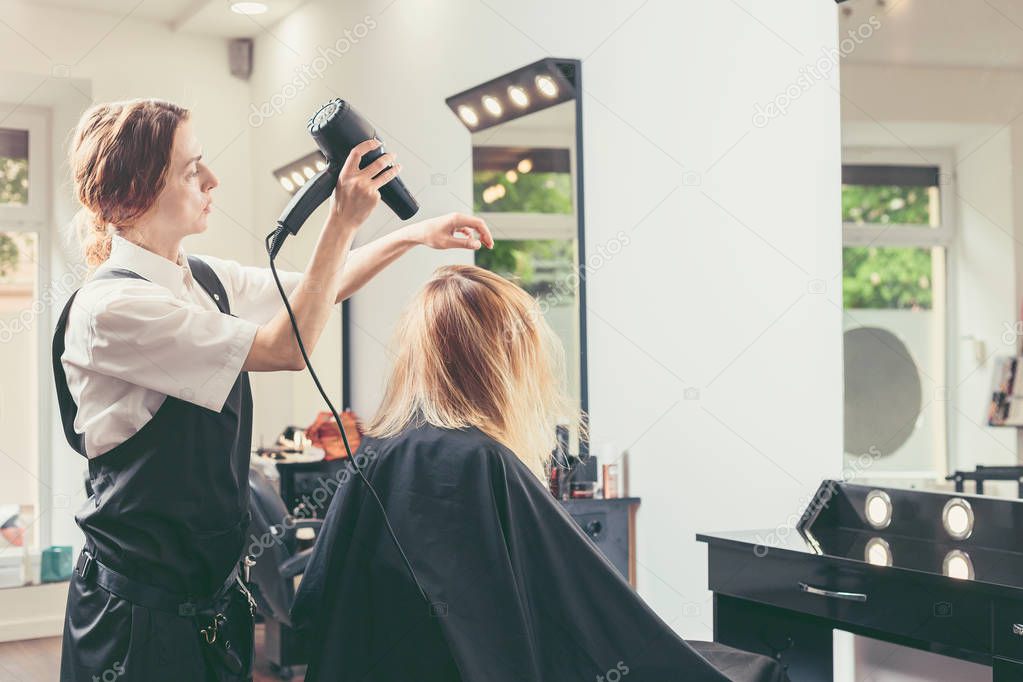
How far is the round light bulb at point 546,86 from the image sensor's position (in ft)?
11.0

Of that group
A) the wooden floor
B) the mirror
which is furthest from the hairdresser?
the wooden floor

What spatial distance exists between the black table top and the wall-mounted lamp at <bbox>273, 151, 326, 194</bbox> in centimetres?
305

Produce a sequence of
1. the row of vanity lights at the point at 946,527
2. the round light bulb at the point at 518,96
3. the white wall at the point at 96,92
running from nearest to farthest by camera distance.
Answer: the row of vanity lights at the point at 946,527, the round light bulb at the point at 518,96, the white wall at the point at 96,92

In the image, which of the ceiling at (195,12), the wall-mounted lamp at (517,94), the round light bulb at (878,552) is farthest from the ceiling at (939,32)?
the ceiling at (195,12)

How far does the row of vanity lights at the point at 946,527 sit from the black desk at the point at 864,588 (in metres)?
0.01

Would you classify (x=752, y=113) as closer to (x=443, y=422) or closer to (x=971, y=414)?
(x=971, y=414)

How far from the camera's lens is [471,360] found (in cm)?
160

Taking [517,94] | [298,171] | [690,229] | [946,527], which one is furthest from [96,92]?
[946,527]

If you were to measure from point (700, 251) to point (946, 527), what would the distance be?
101cm

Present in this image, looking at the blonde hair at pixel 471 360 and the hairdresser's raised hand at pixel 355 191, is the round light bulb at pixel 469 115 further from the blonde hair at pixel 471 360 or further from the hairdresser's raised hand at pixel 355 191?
the hairdresser's raised hand at pixel 355 191

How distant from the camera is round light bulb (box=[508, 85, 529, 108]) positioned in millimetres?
3480

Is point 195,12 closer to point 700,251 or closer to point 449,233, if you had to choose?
point 700,251

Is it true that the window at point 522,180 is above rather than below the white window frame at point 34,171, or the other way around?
below

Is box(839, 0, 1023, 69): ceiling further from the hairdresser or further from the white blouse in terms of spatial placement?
the white blouse
